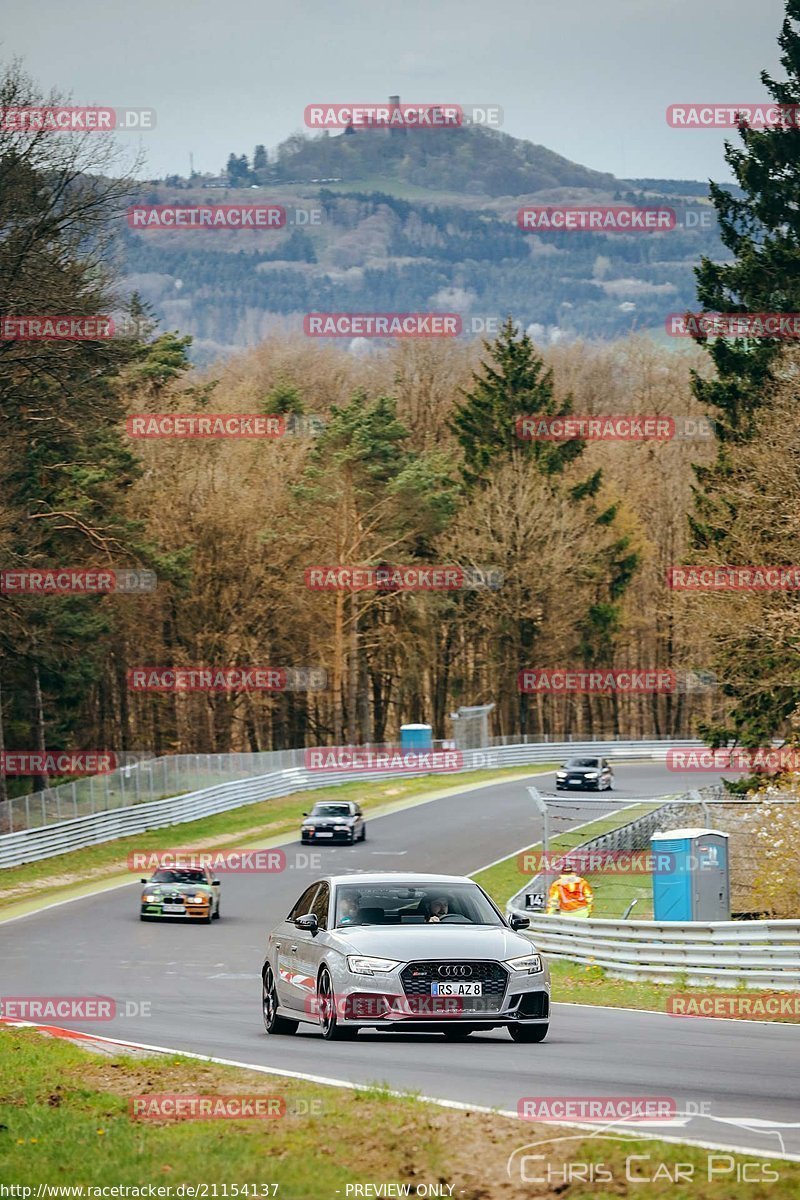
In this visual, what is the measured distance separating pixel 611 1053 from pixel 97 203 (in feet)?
97.4

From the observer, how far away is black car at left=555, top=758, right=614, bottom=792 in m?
64.6

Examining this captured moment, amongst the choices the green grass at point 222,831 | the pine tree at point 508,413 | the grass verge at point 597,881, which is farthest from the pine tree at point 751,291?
the pine tree at point 508,413

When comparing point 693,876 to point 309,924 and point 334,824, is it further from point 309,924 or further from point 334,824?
point 334,824

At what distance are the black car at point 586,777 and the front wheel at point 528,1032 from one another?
51.0 metres

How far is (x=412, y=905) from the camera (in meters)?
14.6

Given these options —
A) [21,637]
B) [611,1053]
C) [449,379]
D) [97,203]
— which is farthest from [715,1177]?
[449,379]

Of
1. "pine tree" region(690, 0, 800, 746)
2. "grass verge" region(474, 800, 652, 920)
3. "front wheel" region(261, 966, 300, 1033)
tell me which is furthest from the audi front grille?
"pine tree" region(690, 0, 800, 746)

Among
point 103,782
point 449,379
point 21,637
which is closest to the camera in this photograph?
point 21,637

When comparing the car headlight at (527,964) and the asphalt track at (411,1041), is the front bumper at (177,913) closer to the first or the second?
the asphalt track at (411,1041)

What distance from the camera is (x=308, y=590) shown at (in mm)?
76562

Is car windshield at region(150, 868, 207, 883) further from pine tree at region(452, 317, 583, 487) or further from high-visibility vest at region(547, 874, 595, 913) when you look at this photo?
pine tree at region(452, 317, 583, 487)

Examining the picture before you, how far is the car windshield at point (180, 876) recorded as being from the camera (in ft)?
118

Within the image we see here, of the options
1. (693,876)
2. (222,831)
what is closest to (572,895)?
(693,876)

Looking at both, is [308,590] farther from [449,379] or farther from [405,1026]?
[405,1026]
